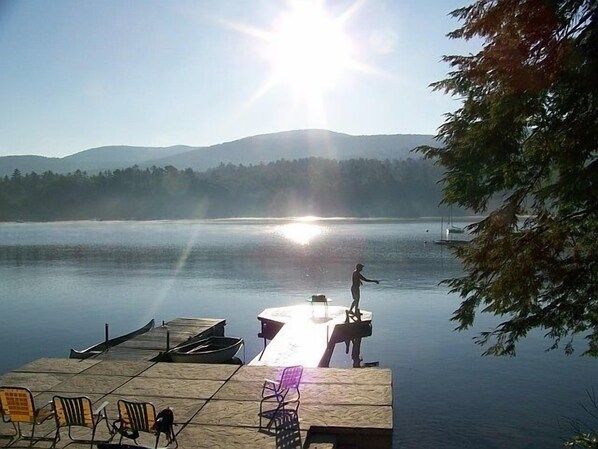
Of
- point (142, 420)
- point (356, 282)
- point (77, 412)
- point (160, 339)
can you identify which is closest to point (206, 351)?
point (160, 339)

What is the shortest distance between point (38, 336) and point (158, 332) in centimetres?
959

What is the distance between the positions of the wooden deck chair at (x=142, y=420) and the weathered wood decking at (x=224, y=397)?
1.78ft

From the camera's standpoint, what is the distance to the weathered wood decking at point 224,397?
970cm

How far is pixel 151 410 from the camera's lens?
9055mm

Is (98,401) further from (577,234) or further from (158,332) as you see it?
(158,332)

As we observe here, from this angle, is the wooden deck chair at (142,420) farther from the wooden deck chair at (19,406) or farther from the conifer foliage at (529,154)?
the conifer foliage at (529,154)

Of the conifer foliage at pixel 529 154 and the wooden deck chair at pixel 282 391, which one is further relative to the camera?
the wooden deck chair at pixel 282 391

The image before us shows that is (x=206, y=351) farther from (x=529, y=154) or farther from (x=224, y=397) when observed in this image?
(x=529, y=154)

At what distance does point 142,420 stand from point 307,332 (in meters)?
13.0

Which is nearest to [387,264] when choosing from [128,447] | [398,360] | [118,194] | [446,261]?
[446,261]

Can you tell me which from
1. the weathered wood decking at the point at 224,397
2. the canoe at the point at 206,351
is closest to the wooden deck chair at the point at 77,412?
the weathered wood decking at the point at 224,397

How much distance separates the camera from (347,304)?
3566cm

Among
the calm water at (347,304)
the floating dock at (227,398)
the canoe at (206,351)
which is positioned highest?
the floating dock at (227,398)

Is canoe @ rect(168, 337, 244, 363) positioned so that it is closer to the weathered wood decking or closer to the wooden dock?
the wooden dock
